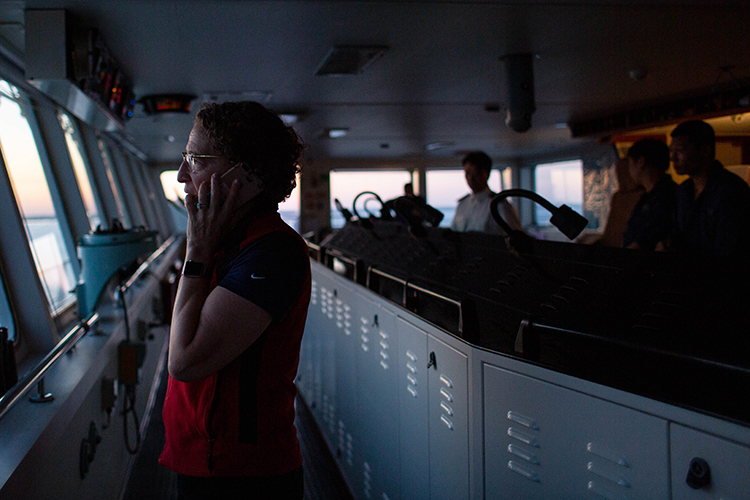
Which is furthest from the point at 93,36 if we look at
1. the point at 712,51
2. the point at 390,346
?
the point at 712,51

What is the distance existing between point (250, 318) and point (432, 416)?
81cm

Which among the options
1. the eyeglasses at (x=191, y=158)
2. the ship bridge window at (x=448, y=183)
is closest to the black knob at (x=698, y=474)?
the eyeglasses at (x=191, y=158)

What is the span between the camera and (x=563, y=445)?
1.04 m

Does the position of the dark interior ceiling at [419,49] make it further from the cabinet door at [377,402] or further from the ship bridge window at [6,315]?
the cabinet door at [377,402]

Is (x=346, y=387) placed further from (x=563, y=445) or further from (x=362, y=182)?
(x=362, y=182)

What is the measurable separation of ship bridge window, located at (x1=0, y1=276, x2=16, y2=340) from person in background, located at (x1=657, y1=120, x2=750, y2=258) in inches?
116

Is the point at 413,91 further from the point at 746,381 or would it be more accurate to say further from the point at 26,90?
the point at 746,381

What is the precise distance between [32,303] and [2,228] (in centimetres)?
40

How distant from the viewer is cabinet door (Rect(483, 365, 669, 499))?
0.88 m

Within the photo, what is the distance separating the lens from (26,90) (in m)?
3.34

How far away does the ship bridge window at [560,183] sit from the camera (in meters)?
11.4

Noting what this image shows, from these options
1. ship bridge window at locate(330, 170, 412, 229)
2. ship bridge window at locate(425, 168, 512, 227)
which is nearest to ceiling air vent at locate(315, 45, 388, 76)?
ship bridge window at locate(330, 170, 412, 229)

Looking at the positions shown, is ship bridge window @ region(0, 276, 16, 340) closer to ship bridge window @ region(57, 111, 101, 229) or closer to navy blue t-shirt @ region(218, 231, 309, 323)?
navy blue t-shirt @ region(218, 231, 309, 323)

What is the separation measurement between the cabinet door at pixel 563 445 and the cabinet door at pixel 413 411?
0.40 meters
